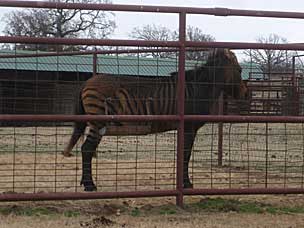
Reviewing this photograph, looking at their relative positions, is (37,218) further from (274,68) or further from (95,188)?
(274,68)

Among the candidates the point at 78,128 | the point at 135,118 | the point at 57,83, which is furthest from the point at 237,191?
the point at 78,128

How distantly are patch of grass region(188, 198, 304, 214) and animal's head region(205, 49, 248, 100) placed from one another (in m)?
1.89

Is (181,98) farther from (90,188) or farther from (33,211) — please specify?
(33,211)

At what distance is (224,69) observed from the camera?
29.0ft

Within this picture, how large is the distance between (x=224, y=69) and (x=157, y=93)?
1032mm

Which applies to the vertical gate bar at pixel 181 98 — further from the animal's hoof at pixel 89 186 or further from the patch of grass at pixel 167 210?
the animal's hoof at pixel 89 186

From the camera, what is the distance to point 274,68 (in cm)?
985

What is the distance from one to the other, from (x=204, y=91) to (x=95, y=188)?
2.21m

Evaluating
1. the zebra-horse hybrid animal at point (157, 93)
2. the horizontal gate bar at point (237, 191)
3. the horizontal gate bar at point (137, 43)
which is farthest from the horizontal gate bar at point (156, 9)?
the horizontal gate bar at point (237, 191)

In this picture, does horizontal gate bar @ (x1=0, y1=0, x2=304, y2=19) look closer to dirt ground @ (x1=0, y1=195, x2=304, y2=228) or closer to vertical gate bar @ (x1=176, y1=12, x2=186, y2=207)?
vertical gate bar @ (x1=176, y1=12, x2=186, y2=207)

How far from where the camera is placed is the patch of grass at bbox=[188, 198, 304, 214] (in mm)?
7301

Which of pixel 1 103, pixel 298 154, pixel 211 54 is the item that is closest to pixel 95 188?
pixel 211 54

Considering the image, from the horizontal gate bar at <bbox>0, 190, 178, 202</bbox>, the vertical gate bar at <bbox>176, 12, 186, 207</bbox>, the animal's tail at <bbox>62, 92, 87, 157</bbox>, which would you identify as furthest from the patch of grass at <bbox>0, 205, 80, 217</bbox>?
the animal's tail at <bbox>62, 92, 87, 157</bbox>

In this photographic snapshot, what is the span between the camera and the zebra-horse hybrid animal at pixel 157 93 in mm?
8734
